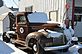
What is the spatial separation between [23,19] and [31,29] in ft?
2.89

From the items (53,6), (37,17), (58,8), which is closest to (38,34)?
(37,17)

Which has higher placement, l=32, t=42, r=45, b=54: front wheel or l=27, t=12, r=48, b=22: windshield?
l=27, t=12, r=48, b=22: windshield

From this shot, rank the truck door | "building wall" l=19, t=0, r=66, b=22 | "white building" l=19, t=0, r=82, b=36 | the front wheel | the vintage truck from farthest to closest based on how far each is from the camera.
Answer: "building wall" l=19, t=0, r=66, b=22 → "white building" l=19, t=0, r=82, b=36 → the truck door → the vintage truck → the front wheel

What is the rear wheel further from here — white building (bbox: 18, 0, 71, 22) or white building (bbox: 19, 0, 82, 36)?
white building (bbox: 18, 0, 71, 22)

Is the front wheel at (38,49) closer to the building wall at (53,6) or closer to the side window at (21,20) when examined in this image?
the side window at (21,20)

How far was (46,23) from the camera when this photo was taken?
1155 centimetres

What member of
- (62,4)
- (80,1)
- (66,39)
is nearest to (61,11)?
(62,4)

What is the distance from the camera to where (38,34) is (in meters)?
9.91

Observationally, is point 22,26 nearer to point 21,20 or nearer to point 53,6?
point 21,20

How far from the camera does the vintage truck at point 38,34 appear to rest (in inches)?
388

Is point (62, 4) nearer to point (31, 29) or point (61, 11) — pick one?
point (61, 11)

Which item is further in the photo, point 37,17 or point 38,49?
point 37,17

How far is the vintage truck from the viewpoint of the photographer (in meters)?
9.84

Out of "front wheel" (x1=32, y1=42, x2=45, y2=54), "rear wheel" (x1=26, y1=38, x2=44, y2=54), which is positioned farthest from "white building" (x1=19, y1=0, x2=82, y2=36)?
"front wheel" (x1=32, y1=42, x2=45, y2=54)
